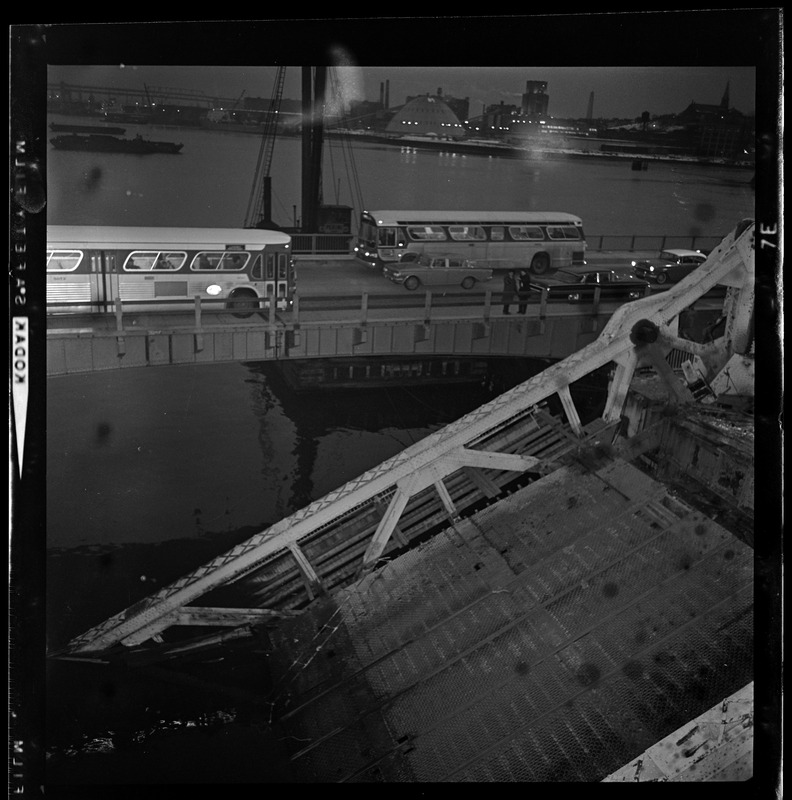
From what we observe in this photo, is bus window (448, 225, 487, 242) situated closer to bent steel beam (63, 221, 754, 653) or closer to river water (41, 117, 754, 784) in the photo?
river water (41, 117, 754, 784)

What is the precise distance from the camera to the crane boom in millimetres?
4359

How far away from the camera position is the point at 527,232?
7457mm

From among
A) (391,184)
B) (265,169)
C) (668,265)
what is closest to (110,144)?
(265,169)

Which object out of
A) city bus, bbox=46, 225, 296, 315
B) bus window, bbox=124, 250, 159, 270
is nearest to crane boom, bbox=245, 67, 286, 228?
city bus, bbox=46, 225, 296, 315

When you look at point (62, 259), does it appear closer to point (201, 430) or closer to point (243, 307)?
point (201, 430)

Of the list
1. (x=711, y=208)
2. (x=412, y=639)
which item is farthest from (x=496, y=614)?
(x=711, y=208)

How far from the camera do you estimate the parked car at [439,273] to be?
8.26m

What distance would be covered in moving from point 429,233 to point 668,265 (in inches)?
117

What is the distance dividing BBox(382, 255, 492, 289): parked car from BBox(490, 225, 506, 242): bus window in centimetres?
41

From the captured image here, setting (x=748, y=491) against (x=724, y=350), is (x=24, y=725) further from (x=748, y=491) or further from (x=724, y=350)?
(x=724, y=350)

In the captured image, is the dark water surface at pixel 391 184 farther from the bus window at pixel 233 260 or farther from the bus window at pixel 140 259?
the bus window at pixel 233 260

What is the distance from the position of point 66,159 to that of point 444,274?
5.14m

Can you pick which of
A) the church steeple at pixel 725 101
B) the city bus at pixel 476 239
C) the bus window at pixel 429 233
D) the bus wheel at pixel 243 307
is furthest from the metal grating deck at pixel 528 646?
the bus window at pixel 429 233

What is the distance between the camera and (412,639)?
13.8 ft
